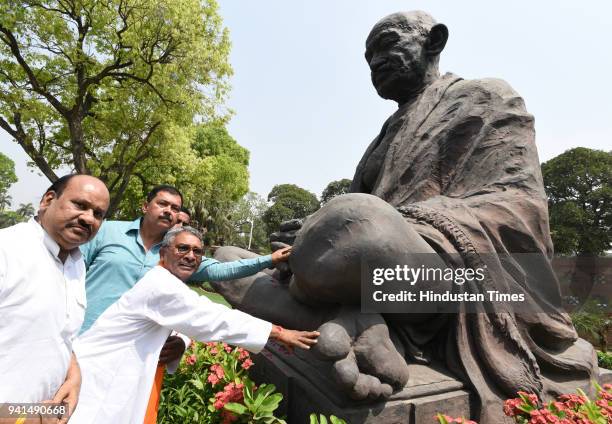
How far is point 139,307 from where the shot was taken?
5.49ft

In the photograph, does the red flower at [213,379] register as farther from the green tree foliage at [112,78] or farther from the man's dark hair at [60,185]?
the green tree foliage at [112,78]

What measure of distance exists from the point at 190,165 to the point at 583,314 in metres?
11.8

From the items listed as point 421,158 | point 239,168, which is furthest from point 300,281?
point 239,168

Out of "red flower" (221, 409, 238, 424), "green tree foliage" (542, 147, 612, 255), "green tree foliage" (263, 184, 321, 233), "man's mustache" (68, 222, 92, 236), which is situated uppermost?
"green tree foliage" (263, 184, 321, 233)

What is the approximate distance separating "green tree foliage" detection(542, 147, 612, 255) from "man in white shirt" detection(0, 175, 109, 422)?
2433cm

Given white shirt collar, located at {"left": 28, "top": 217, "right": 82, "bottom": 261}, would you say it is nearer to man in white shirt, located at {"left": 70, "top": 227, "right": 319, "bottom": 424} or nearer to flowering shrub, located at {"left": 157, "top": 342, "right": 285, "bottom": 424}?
man in white shirt, located at {"left": 70, "top": 227, "right": 319, "bottom": 424}

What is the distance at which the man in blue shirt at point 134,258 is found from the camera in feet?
7.51

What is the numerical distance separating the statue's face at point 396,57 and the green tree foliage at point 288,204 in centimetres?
3612

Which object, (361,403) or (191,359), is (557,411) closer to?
(361,403)

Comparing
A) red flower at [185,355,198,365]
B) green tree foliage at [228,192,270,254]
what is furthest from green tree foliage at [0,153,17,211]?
red flower at [185,355,198,365]

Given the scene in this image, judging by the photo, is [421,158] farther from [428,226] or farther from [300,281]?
[300,281]

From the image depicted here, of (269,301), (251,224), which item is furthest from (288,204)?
(269,301)

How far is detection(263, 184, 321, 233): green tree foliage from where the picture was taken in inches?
1591

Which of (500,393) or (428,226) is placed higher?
(428,226)
